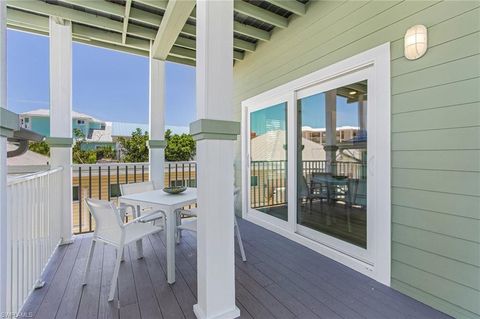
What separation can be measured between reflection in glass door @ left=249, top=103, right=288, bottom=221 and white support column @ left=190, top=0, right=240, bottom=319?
1.89 metres

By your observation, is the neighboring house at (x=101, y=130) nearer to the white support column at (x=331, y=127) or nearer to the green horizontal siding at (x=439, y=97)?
the white support column at (x=331, y=127)

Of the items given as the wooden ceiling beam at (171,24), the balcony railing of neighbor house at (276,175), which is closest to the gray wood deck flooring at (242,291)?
the balcony railing of neighbor house at (276,175)

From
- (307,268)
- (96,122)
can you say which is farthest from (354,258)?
(96,122)

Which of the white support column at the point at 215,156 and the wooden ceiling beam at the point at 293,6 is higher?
the wooden ceiling beam at the point at 293,6

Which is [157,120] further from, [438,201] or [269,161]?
[438,201]

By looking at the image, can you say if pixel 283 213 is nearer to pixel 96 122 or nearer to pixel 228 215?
pixel 228 215

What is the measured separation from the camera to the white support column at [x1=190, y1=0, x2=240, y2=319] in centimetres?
159

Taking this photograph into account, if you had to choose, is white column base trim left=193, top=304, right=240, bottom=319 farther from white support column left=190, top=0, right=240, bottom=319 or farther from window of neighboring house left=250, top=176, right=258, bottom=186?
window of neighboring house left=250, top=176, right=258, bottom=186

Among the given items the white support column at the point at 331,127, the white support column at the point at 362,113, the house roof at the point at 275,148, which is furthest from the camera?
the house roof at the point at 275,148

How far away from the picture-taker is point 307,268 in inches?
94.8

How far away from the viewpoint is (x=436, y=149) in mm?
1773

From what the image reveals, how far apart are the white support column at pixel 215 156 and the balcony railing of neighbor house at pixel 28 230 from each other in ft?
3.79

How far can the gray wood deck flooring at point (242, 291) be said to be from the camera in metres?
1.73

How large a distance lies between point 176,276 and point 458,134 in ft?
8.64
